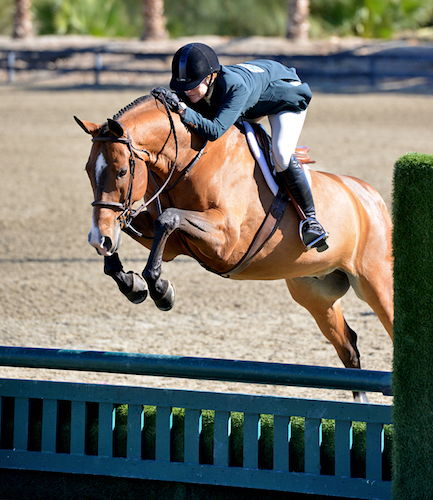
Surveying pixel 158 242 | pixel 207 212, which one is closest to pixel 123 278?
pixel 158 242

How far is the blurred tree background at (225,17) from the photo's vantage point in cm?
2623

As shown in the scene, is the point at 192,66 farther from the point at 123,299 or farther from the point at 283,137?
the point at 123,299

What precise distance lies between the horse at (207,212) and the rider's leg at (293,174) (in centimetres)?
9

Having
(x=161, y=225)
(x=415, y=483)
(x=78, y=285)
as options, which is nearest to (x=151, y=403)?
(x=161, y=225)

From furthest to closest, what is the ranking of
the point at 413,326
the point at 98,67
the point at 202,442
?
the point at 98,67, the point at 202,442, the point at 413,326

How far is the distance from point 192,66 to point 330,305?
186 cm

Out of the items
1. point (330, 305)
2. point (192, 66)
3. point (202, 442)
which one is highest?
point (192, 66)

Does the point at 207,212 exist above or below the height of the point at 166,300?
above

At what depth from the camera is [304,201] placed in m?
3.57

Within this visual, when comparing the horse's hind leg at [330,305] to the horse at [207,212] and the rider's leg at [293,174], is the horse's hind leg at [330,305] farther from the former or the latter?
the rider's leg at [293,174]

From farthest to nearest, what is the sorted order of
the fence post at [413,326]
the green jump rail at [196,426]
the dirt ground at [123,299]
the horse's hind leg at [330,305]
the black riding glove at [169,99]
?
the dirt ground at [123,299]
the horse's hind leg at [330,305]
the black riding glove at [169,99]
the green jump rail at [196,426]
the fence post at [413,326]

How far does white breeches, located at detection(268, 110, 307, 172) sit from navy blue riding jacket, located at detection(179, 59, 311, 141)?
60 mm

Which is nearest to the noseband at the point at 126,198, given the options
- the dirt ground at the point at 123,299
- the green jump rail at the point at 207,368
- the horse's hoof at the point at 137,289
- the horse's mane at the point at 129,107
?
the horse's mane at the point at 129,107

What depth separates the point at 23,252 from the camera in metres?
8.00
